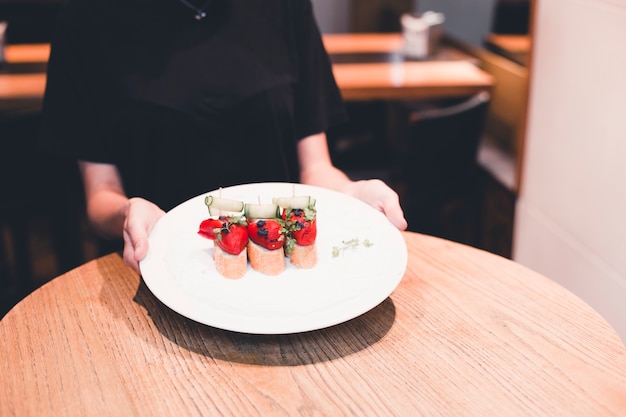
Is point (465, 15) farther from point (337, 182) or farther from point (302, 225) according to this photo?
point (302, 225)

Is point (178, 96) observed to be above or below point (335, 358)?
above

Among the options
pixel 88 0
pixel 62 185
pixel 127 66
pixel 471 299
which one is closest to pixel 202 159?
pixel 127 66

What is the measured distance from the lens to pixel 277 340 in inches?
46.0

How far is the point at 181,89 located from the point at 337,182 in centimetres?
43

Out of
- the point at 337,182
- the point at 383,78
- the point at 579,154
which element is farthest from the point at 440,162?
the point at 337,182

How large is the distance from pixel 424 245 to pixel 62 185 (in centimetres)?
176

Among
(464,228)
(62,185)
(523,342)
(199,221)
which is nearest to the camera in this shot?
(523,342)

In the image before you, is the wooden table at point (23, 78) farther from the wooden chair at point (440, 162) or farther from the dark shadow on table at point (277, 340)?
the dark shadow on table at point (277, 340)

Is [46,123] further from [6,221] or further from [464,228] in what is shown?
[464,228]

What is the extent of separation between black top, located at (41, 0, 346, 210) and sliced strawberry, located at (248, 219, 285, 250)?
45 centimetres

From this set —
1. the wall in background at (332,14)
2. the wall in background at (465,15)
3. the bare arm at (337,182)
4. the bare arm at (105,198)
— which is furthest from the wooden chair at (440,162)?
the wall in background at (332,14)

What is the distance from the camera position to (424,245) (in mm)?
1488

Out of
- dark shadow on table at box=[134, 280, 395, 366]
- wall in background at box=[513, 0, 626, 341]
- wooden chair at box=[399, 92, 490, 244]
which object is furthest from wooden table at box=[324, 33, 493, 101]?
dark shadow on table at box=[134, 280, 395, 366]

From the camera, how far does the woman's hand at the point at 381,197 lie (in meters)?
1.36
